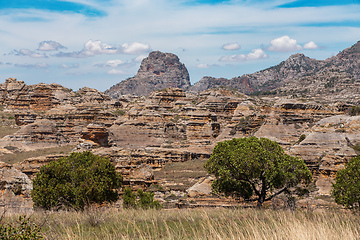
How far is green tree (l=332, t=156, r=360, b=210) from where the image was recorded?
17.9m

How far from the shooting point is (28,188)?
71.3 ft

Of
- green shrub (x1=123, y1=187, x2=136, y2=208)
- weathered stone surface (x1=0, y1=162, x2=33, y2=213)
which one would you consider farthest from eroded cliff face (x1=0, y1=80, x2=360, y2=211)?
green shrub (x1=123, y1=187, x2=136, y2=208)

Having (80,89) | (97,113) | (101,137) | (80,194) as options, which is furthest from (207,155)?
(80,89)

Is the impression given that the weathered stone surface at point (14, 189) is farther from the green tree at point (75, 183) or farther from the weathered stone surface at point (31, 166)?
the weathered stone surface at point (31, 166)

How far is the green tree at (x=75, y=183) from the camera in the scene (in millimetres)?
20344

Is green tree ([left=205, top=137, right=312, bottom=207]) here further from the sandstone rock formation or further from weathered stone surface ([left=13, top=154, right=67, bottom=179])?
weathered stone surface ([left=13, top=154, right=67, bottom=179])

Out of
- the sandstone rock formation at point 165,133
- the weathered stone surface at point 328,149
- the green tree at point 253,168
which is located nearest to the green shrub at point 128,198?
the sandstone rock formation at point 165,133

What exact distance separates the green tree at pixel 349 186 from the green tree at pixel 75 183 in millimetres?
13280

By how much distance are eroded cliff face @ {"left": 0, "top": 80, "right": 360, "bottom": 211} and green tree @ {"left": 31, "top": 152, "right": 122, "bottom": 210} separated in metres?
1.74

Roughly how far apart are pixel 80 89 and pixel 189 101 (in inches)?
1588

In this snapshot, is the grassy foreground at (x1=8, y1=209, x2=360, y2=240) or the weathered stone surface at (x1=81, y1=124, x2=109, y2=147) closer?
the grassy foreground at (x1=8, y1=209, x2=360, y2=240)

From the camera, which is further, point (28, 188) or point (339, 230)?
point (28, 188)

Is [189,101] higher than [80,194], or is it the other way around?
[189,101]

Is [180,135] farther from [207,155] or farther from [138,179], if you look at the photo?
[138,179]
